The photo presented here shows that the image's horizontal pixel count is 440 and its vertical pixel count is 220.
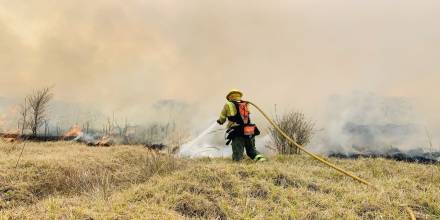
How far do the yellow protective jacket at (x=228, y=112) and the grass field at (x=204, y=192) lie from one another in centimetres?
123

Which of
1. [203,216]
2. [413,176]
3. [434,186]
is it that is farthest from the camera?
[413,176]

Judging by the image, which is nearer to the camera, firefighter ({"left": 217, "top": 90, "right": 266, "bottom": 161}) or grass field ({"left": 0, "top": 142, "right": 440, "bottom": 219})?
grass field ({"left": 0, "top": 142, "right": 440, "bottom": 219})

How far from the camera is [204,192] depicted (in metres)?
6.25

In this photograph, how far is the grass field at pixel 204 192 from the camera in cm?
560

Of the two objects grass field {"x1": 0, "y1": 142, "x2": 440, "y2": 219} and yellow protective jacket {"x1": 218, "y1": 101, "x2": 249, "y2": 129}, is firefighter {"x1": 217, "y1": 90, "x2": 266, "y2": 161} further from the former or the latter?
grass field {"x1": 0, "y1": 142, "x2": 440, "y2": 219}

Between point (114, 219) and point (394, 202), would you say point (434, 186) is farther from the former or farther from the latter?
point (114, 219)

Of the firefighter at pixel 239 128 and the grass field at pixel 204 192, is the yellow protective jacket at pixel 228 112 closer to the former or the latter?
the firefighter at pixel 239 128

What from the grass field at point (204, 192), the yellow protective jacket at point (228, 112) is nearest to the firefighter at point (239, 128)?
the yellow protective jacket at point (228, 112)

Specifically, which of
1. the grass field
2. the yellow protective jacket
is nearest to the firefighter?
the yellow protective jacket

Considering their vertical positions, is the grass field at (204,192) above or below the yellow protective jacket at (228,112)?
below

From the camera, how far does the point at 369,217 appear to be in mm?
5660

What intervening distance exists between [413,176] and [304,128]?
4128 millimetres

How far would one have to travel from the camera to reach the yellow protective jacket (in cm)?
942

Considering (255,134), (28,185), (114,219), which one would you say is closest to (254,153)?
(255,134)
